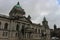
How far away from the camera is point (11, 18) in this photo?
5009cm

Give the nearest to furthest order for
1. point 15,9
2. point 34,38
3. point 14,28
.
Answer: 1. point 14,28
2. point 15,9
3. point 34,38

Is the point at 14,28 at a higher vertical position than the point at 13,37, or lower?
higher

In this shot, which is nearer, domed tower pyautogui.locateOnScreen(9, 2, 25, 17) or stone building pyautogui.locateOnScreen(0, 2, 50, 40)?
stone building pyautogui.locateOnScreen(0, 2, 50, 40)

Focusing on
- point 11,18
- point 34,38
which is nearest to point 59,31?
point 34,38

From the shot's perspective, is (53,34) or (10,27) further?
(53,34)

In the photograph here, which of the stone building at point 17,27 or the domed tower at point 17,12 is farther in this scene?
the domed tower at point 17,12

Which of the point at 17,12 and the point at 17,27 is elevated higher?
the point at 17,12

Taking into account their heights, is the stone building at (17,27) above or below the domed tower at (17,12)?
below

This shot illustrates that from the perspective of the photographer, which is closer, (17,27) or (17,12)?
(17,27)

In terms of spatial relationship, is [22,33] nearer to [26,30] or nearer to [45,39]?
[26,30]

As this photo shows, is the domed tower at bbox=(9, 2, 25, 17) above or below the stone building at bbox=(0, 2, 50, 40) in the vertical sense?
above

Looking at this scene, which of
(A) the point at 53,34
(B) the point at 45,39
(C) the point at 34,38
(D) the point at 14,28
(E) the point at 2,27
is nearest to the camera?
(E) the point at 2,27

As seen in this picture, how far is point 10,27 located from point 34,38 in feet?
51.0

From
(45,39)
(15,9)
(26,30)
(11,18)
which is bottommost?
(45,39)
